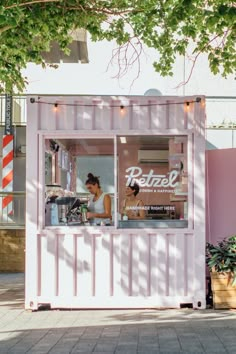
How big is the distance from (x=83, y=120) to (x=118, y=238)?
1755 mm

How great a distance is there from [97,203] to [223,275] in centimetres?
207

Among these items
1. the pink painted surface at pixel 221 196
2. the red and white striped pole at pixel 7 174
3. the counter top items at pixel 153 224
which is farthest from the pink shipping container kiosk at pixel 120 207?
the red and white striped pole at pixel 7 174

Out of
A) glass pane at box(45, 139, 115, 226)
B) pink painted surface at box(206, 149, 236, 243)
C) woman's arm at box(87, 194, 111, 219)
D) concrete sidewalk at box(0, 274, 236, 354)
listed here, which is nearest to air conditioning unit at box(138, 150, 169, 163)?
glass pane at box(45, 139, 115, 226)

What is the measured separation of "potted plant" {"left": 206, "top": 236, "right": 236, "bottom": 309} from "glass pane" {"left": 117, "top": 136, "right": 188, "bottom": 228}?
66 centimetres

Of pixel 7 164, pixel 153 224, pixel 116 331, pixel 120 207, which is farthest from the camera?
pixel 7 164

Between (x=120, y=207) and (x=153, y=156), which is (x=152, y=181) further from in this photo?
(x=120, y=207)

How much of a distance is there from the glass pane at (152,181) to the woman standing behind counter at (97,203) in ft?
0.65

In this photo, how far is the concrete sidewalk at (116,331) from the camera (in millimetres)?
6410

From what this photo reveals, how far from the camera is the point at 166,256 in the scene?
8.78 m

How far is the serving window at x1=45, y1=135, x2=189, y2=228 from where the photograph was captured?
892cm

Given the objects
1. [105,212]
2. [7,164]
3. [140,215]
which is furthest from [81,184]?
[7,164]

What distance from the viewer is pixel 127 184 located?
29.6 ft

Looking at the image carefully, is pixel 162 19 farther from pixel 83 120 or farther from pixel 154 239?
pixel 154 239

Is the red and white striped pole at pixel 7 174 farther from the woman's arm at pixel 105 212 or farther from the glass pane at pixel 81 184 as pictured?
the woman's arm at pixel 105 212
